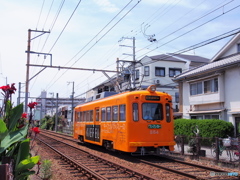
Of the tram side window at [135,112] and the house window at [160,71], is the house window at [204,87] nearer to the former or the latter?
the tram side window at [135,112]

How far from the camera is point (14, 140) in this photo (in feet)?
13.1

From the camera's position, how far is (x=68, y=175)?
351 inches

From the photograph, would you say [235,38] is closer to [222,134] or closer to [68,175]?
[222,134]

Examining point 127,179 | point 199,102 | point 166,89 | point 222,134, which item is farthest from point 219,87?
point 166,89

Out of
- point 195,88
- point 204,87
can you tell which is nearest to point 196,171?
point 204,87

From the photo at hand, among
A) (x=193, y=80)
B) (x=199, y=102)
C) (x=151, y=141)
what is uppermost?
(x=193, y=80)

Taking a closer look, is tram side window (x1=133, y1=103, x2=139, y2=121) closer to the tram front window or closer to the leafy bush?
the tram front window

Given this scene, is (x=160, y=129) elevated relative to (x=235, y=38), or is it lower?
lower

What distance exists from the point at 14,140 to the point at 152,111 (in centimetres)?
849

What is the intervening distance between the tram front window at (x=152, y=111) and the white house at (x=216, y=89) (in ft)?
30.5

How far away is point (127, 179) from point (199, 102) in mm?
16479

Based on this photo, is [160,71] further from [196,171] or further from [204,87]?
[196,171]

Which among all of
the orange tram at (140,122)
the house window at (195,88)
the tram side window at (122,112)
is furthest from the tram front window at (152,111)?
the house window at (195,88)

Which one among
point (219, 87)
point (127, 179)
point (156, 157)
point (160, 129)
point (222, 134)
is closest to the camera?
point (127, 179)
